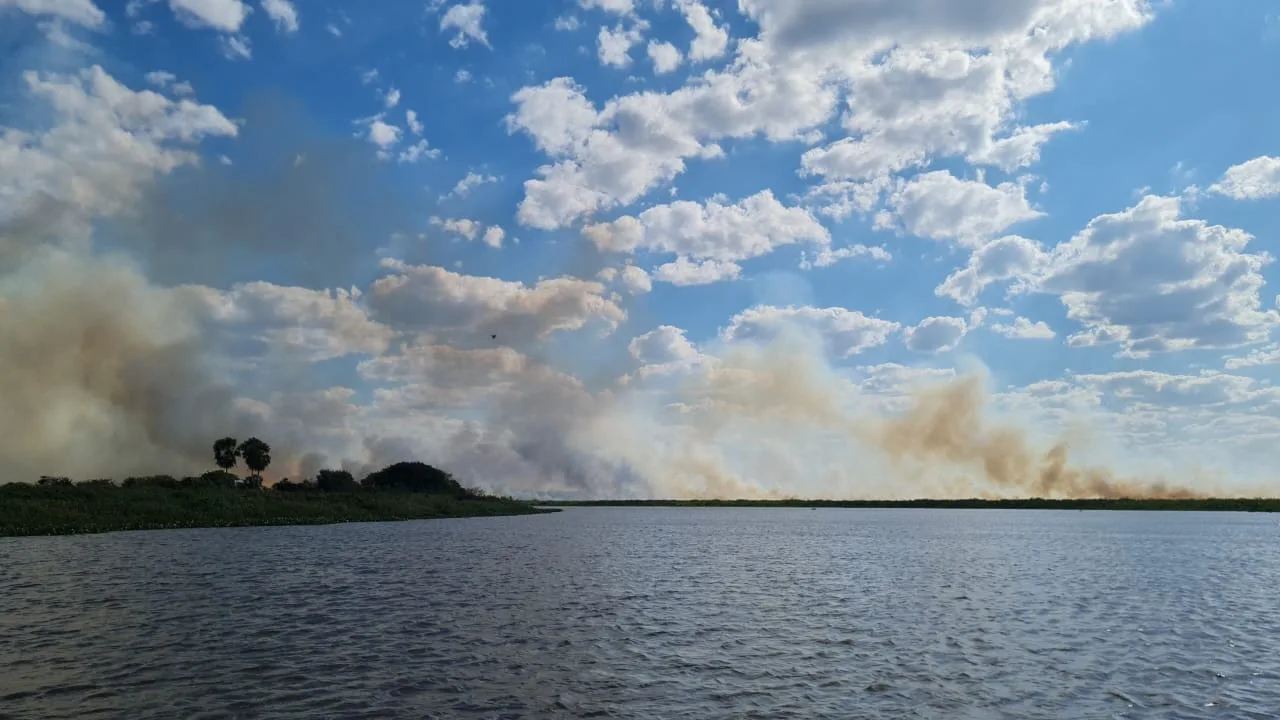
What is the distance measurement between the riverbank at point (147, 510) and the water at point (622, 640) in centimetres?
5065

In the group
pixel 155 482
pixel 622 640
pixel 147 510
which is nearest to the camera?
pixel 622 640

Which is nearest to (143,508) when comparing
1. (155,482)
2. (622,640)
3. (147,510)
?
(147,510)

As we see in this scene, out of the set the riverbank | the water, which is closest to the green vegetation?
the riverbank

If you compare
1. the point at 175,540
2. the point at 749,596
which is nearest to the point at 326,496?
the point at 175,540

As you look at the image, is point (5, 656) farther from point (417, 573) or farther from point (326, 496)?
point (326, 496)

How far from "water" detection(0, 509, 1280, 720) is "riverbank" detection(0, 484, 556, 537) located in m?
50.7

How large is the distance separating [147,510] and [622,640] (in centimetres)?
13207

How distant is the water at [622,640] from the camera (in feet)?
91.4

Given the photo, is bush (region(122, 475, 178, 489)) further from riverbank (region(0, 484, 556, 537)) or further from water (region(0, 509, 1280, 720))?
water (region(0, 509, 1280, 720))

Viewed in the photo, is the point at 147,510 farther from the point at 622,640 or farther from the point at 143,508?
the point at 622,640

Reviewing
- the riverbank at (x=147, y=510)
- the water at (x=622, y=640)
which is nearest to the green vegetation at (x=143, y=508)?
the riverbank at (x=147, y=510)

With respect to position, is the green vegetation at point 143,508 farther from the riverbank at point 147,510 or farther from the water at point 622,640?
the water at point 622,640

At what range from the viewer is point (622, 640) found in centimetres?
3909

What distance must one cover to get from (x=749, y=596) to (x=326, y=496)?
16646 cm
